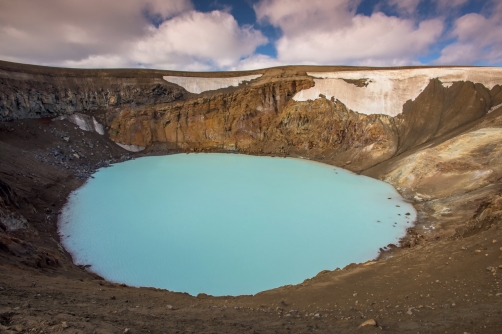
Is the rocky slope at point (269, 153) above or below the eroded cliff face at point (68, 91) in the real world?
below

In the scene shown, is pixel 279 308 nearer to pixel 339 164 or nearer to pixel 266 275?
pixel 266 275

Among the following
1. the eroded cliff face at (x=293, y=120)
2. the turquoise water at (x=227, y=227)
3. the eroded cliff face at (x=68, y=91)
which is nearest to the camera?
the turquoise water at (x=227, y=227)

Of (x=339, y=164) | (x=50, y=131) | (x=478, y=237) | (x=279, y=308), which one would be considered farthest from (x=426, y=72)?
(x=50, y=131)

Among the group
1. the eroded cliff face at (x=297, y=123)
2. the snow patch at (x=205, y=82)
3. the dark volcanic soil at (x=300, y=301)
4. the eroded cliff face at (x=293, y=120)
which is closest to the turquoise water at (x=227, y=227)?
the dark volcanic soil at (x=300, y=301)

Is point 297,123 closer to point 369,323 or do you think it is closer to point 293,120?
point 293,120

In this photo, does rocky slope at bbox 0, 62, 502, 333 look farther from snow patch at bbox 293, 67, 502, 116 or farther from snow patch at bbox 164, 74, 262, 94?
snow patch at bbox 164, 74, 262, 94

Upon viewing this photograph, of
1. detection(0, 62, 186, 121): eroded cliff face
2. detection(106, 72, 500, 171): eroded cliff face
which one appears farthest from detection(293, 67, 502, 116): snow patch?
detection(0, 62, 186, 121): eroded cliff face

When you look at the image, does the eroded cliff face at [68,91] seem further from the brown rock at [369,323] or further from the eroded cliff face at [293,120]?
the brown rock at [369,323]
